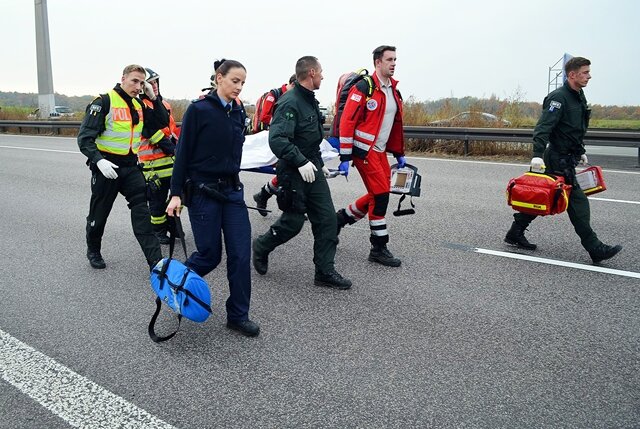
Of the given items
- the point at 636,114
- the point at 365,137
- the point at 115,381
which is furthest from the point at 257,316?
the point at 636,114

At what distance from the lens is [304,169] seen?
502 centimetres

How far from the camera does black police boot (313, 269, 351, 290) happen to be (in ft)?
17.3

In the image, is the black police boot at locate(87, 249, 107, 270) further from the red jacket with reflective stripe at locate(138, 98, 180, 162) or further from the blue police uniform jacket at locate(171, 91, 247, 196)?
the blue police uniform jacket at locate(171, 91, 247, 196)

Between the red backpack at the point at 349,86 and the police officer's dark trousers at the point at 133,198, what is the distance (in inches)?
78.9

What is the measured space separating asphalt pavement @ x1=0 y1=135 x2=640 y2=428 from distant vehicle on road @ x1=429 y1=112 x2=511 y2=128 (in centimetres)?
856

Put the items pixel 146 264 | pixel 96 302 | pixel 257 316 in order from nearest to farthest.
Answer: pixel 257 316 < pixel 96 302 < pixel 146 264

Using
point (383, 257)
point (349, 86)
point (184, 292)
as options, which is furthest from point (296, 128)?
point (184, 292)

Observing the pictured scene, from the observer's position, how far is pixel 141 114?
5.81 m

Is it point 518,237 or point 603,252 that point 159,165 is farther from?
point 603,252

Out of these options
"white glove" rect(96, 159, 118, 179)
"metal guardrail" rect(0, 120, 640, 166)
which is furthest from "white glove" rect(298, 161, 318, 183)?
"metal guardrail" rect(0, 120, 640, 166)

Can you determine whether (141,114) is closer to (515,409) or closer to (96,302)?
(96,302)

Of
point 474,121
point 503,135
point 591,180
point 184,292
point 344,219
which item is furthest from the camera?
point 474,121

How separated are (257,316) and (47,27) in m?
33.0

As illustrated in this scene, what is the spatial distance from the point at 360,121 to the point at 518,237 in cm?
218
